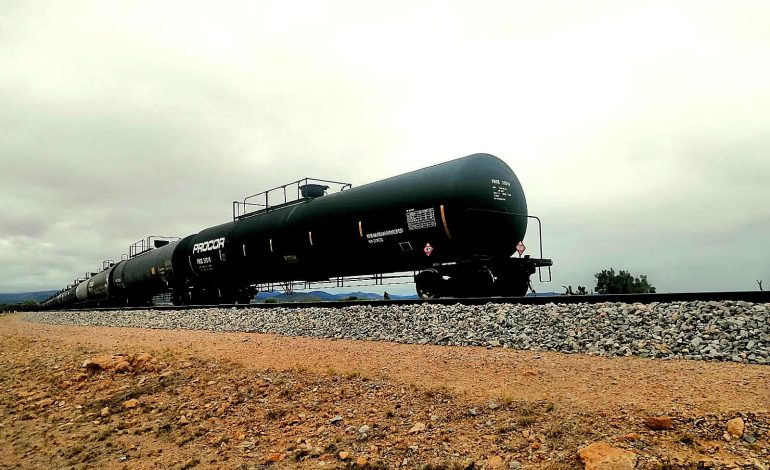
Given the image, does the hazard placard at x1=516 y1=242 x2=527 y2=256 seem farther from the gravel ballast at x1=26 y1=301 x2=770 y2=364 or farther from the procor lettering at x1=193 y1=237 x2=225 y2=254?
the procor lettering at x1=193 y1=237 x2=225 y2=254

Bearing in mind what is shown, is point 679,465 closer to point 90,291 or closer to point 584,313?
point 584,313

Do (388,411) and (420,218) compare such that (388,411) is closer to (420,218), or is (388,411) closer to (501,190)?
(420,218)

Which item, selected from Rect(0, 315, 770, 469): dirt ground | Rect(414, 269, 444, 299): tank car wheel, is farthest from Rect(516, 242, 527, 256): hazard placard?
Rect(0, 315, 770, 469): dirt ground

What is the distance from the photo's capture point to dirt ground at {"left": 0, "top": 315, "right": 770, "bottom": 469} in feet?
15.7

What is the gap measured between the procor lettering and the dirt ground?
11.6m

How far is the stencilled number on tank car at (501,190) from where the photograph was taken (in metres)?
13.2

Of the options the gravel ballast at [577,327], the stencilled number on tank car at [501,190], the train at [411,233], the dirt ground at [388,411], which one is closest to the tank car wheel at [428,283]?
the train at [411,233]

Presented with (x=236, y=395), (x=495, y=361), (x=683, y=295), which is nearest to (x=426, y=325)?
(x=495, y=361)

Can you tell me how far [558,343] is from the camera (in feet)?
25.5

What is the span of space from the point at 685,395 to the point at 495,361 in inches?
103

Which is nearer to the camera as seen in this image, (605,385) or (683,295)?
(605,385)

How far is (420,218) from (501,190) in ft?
8.17

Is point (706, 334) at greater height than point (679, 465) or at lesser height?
greater

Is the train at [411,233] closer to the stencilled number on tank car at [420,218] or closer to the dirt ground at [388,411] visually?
the stencilled number on tank car at [420,218]
